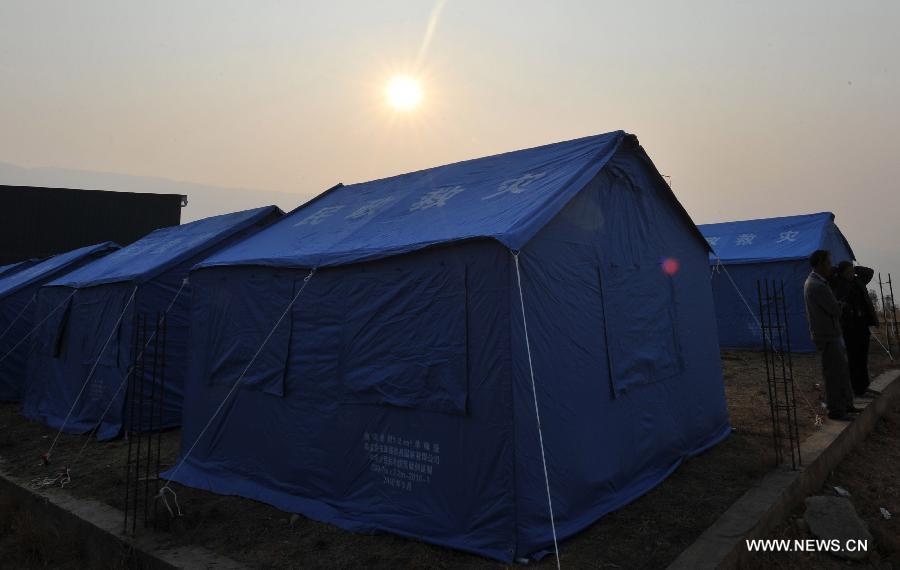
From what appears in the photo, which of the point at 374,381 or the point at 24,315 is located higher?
the point at 24,315

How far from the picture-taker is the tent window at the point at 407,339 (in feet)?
13.1

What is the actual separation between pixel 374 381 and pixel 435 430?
2.33 feet

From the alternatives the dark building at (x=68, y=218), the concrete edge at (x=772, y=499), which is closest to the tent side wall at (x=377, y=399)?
the concrete edge at (x=772, y=499)

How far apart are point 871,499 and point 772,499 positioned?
1.33m

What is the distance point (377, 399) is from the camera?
438 cm

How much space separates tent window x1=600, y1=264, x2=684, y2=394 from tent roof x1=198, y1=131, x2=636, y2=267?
108 cm

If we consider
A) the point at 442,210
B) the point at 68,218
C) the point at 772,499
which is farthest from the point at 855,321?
the point at 68,218

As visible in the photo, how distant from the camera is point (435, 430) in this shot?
13.3 ft

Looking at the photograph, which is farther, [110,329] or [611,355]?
[110,329]

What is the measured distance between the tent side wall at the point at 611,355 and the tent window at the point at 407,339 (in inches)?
19.9

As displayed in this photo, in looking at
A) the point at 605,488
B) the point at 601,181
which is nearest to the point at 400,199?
the point at 601,181

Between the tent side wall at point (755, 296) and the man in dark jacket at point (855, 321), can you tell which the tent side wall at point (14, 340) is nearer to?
the man in dark jacket at point (855, 321)

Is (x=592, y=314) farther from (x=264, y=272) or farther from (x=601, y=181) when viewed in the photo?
(x=264, y=272)

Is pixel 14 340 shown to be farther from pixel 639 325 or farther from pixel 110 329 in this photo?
pixel 639 325
